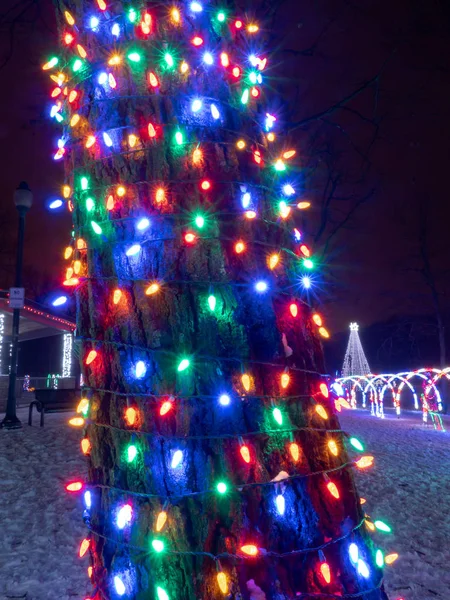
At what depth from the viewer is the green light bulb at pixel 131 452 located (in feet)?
6.81

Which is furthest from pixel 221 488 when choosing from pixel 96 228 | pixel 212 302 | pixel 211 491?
pixel 96 228

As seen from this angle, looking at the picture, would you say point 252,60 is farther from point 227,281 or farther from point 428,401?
point 428,401

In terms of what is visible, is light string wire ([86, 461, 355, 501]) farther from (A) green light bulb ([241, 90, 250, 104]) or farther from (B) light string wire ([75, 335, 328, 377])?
(A) green light bulb ([241, 90, 250, 104])

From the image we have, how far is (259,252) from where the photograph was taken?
2367 mm

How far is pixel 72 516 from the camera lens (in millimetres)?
4395

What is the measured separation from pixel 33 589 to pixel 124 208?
267 centimetres

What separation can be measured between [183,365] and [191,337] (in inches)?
5.4

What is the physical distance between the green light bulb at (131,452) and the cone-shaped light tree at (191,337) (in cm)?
2

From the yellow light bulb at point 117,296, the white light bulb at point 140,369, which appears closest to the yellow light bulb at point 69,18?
the yellow light bulb at point 117,296

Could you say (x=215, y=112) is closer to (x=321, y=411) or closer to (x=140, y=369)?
(x=140, y=369)

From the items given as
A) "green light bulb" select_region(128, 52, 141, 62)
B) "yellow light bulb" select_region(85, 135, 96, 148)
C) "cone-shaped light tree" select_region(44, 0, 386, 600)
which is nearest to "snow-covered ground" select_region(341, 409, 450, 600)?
"cone-shaped light tree" select_region(44, 0, 386, 600)

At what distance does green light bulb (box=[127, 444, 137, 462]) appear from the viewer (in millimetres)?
2074

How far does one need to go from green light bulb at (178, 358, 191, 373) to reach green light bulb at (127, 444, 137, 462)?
1.36 feet

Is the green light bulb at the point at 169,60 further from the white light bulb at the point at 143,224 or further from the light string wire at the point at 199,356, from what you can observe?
the light string wire at the point at 199,356
